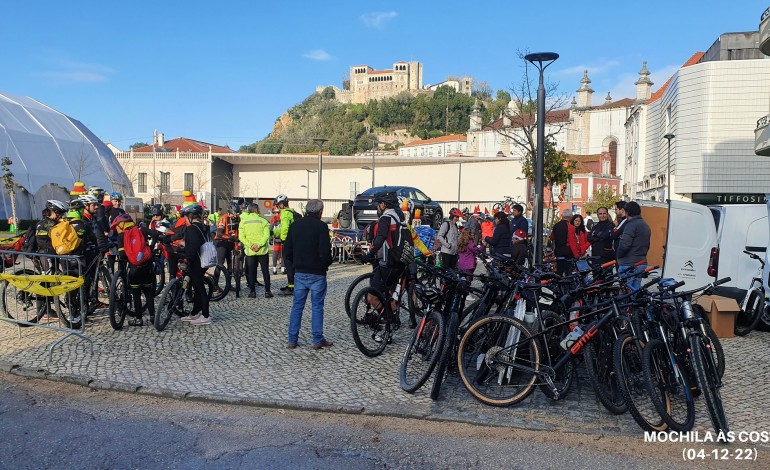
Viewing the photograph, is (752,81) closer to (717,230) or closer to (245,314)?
(717,230)

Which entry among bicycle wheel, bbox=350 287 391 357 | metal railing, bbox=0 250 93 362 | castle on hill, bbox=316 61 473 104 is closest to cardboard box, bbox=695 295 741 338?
bicycle wheel, bbox=350 287 391 357

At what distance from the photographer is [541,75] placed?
12.6 meters

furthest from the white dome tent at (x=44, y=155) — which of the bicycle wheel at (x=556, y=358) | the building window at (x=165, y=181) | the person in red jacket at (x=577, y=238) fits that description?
the bicycle wheel at (x=556, y=358)

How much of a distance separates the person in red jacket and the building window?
206 ft

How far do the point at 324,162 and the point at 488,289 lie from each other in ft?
209

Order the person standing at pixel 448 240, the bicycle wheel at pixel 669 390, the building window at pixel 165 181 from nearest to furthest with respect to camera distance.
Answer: the bicycle wheel at pixel 669 390
the person standing at pixel 448 240
the building window at pixel 165 181

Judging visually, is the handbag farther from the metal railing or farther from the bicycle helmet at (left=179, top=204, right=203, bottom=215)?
the metal railing

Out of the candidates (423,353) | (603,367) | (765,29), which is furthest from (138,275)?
(765,29)

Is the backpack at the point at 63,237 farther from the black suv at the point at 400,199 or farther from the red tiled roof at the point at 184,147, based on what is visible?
the red tiled roof at the point at 184,147

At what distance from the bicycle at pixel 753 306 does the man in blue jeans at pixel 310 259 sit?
6211mm

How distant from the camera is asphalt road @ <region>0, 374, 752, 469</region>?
14.9ft

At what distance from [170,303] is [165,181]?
6549 cm

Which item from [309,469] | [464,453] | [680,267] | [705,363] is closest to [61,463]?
[309,469]

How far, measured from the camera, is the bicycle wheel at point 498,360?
18.4ft
